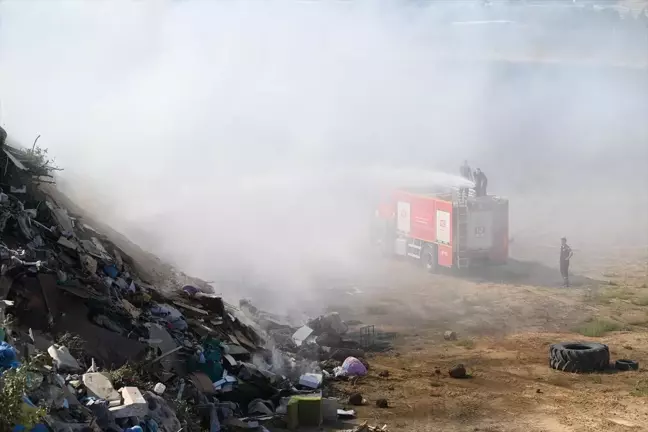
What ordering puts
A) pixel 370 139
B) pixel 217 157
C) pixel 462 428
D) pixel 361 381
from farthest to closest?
pixel 370 139
pixel 217 157
pixel 361 381
pixel 462 428

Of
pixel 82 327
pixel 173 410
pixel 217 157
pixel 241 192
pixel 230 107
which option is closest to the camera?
pixel 173 410

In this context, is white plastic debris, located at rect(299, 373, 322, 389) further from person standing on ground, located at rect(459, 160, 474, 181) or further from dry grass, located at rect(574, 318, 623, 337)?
person standing on ground, located at rect(459, 160, 474, 181)

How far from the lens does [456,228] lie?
64.5ft

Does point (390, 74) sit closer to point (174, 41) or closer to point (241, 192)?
point (174, 41)

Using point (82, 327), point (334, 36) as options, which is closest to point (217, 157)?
point (334, 36)

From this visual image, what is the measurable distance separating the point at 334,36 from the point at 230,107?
522cm

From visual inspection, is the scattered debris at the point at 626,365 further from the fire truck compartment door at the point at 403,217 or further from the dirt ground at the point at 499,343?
the fire truck compartment door at the point at 403,217

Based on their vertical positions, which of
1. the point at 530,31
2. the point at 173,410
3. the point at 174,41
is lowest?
the point at 173,410

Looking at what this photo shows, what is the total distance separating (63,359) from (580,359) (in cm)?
696

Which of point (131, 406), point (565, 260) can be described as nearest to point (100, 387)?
point (131, 406)

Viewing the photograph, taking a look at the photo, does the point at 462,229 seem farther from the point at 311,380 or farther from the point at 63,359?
the point at 63,359

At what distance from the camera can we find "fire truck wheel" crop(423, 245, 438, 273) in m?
20.2

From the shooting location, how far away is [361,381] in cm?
1120

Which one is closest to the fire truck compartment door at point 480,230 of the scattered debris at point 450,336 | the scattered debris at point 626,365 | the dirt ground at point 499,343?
the dirt ground at point 499,343
